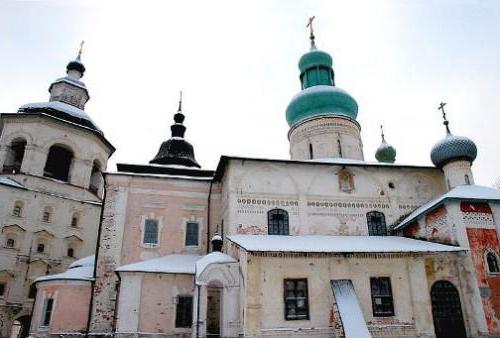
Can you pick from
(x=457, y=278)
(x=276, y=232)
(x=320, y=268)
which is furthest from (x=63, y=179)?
(x=457, y=278)

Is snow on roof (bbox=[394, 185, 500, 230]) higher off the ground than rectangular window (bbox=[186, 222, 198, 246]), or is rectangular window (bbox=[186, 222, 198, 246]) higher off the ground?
snow on roof (bbox=[394, 185, 500, 230])

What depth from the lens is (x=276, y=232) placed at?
594 inches

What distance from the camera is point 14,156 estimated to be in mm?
21438

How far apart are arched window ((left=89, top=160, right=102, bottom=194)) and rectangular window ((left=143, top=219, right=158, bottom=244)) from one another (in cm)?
851

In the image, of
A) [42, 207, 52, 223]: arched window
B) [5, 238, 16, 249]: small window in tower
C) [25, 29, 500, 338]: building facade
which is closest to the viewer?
[25, 29, 500, 338]: building facade

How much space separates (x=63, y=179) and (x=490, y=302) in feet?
68.1

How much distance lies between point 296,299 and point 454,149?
909cm

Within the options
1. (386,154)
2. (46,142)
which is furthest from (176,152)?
(386,154)

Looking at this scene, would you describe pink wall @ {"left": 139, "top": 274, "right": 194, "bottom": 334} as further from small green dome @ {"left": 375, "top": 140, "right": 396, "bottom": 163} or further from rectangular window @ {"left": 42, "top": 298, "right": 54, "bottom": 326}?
small green dome @ {"left": 375, "top": 140, "right": 396, "bottom": 163}

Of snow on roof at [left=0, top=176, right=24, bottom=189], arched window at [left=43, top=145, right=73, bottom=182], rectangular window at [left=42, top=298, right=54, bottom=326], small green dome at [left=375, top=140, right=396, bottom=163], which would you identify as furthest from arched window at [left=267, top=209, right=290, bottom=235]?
snow on roof at [left=0, top=176, right=24, bottom=189]

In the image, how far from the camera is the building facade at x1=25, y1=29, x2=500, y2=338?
12.1 meters

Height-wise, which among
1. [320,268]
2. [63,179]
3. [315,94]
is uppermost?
[315,94]

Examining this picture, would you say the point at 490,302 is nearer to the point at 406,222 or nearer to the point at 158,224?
the point at 406,222

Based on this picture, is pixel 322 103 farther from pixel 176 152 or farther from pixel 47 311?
pixel 47 311
